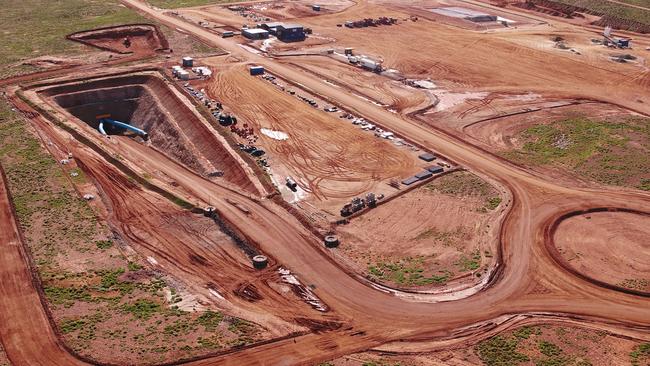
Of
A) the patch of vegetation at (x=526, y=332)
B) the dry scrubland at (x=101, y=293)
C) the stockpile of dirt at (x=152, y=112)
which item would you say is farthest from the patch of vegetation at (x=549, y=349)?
the stockpile of dirt at (x=152, y=112)

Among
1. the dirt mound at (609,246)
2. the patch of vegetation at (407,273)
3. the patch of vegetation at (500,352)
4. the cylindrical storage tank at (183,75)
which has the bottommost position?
the patch of vegetation at (407,273)

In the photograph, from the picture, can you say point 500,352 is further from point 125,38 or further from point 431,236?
point 125,38

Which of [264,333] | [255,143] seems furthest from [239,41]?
[264,333]

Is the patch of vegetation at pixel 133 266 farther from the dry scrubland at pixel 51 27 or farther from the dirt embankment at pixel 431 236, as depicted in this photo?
the dry scrubland at pixel 51 27

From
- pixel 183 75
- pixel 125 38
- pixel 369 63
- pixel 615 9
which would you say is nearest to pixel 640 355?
pixel 369 63

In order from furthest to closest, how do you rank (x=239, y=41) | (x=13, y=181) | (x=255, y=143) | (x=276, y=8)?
(x=276, y=8) < (x=239, y=41) < (x=255, y=143) < (x=13, y=181)

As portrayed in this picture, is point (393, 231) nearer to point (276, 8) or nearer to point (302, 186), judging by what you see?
point (302, 186)
